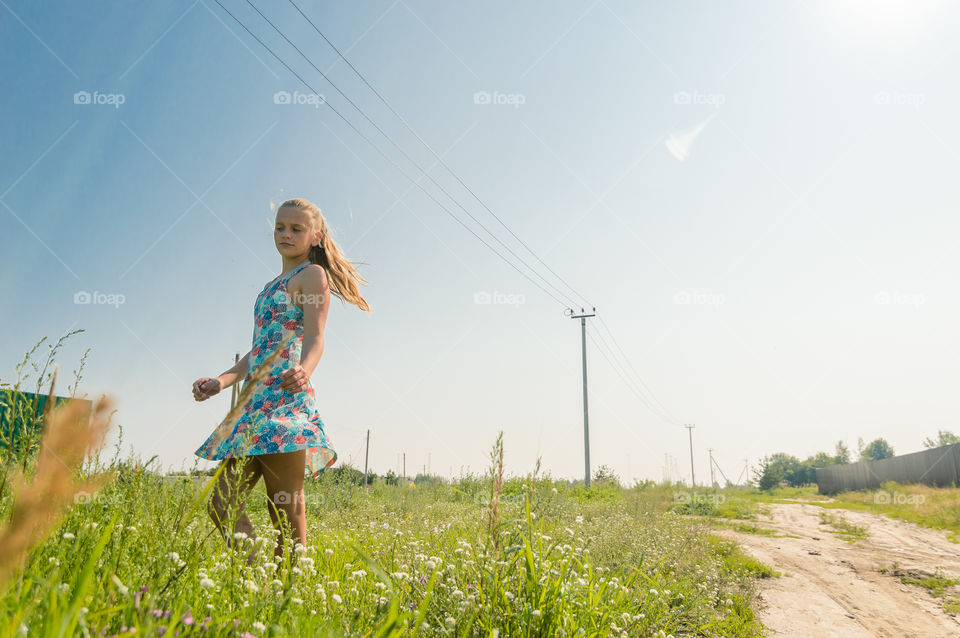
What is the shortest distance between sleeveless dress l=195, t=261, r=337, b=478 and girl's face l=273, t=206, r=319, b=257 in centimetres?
14

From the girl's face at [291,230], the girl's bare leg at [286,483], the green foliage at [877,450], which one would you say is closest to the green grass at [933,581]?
the girl's bare leg at [286,483]

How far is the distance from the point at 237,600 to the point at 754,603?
14.7ft

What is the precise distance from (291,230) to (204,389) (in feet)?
4.29

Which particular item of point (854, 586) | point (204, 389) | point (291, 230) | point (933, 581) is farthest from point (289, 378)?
point (933, 581)

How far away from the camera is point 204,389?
278 centimetres

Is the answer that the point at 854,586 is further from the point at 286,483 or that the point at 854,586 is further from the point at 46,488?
the point at 46,488

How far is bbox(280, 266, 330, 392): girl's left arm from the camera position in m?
3.27

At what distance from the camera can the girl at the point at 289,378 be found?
2984 millimetres

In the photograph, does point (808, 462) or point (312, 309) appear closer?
point (312, 309)

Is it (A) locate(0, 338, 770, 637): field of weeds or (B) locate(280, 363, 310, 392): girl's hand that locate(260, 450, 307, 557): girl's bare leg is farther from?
(B) locate(280, 363, 310, 392): girl's hand

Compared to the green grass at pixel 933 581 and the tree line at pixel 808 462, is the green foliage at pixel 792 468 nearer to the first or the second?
the tree line at pixel 808 462

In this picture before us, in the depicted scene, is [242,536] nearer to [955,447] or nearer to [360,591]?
[360,591]

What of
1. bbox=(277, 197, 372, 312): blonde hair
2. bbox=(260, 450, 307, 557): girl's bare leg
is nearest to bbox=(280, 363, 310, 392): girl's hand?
bbox=(260, 450, 307, 557): girl's bare leg

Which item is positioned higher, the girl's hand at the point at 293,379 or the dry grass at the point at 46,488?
the girl's hand at the point at 293,379
